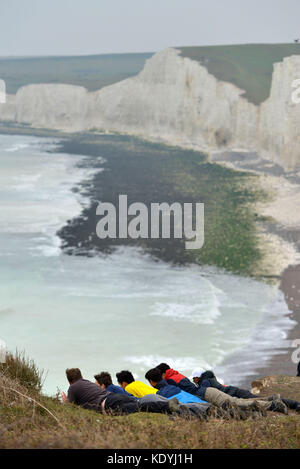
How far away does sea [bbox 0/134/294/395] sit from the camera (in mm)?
21125

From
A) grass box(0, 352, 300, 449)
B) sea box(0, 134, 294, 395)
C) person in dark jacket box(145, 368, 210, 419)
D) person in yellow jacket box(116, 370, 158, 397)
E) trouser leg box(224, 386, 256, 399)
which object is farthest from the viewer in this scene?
sea box(0, 134, 294, 395)

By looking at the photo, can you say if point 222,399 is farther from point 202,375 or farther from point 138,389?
point 202,375

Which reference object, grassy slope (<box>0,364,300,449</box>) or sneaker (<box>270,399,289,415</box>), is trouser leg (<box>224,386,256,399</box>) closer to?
sneaker (<box>270,399,289,415</box>)

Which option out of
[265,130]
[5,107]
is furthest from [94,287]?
[5,107]

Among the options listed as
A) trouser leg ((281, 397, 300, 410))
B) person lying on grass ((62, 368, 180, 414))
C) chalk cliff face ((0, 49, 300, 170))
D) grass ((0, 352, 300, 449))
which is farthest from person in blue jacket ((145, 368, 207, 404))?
chalk cliff face ((0, 49, 300, 170))

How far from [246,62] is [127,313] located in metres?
85.4

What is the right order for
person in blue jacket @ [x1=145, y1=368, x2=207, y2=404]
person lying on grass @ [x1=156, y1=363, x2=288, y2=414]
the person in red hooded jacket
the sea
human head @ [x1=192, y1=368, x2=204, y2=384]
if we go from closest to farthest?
person lying on grass @ [x1=156, y1=363, x2=288, y2=414] < person in blue jacket @ [x1=145, y1=368, x2=207, y2=404] < the person in red hooded jacket < human head @ [x1=192, y1=368, x2=204, y2=384] < the sea

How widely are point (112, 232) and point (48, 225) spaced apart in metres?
5.25

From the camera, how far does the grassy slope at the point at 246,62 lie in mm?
78125

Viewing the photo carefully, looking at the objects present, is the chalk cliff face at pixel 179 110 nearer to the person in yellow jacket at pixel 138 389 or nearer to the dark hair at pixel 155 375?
the dark hair at pixel 155 375

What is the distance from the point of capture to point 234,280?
29.2 meters

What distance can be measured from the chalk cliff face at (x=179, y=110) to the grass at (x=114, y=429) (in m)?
49.8

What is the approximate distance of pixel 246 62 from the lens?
10356cm

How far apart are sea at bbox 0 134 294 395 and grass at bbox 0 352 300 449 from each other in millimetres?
9244
